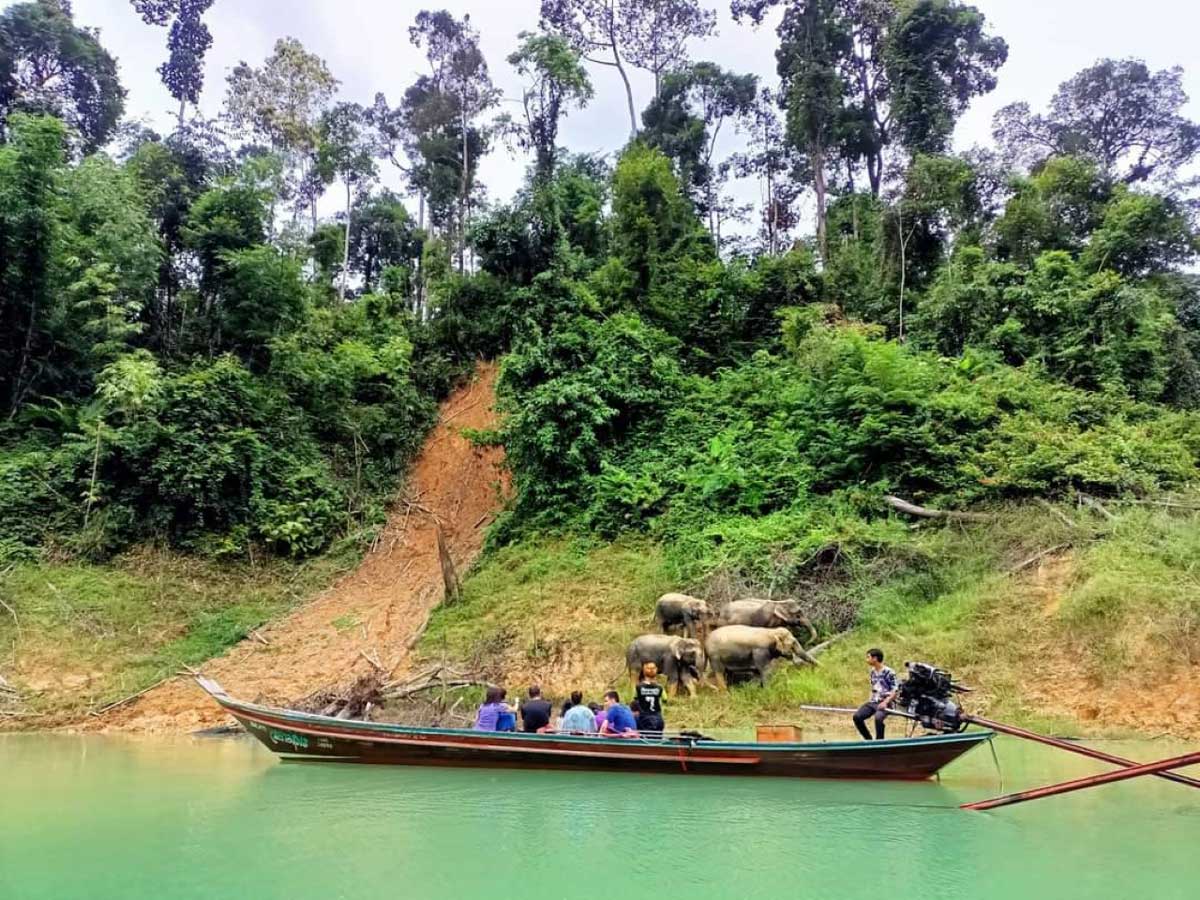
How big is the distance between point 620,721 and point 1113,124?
95.3 feet

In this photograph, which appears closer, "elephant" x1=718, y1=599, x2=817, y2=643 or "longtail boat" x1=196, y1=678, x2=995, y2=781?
"longtail boat" x1=196, y1=678, x2=995, y2=781

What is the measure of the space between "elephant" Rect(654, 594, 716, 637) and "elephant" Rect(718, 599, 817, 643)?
0.30 meters

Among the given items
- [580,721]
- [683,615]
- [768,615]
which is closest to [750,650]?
[768,615]

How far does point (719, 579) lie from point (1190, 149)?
2413 cm

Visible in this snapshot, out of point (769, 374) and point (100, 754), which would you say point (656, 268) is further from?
point (100, 754)

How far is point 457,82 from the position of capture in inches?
1334

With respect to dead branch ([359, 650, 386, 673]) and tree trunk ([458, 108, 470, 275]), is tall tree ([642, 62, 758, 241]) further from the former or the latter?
dead branch ([359, 650, 386, 673])

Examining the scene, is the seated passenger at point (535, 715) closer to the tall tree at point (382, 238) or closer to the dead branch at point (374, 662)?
the dead branch at point (374, 662)

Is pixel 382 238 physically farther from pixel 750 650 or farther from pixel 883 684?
pixel 883 684

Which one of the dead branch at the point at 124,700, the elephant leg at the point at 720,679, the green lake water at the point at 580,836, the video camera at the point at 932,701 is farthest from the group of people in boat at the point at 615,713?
the dead branch at the point at 124,700

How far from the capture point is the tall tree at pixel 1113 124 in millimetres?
26906

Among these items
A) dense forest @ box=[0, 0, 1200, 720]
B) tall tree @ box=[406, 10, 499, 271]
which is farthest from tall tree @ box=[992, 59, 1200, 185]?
tall tree @ box=[406, 10, 499, 271]

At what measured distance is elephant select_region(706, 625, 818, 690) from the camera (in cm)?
1281

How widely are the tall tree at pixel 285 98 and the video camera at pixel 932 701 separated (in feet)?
105
